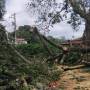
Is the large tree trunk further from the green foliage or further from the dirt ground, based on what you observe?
the dirt ground

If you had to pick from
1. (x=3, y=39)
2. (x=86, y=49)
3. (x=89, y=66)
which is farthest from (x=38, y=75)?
(x=86, y=49)

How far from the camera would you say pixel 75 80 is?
15227 millimetres

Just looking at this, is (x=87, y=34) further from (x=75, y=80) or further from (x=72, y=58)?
(x=75, y=80)

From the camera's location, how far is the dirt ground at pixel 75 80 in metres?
13.3

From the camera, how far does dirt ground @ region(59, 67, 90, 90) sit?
13.3 metres

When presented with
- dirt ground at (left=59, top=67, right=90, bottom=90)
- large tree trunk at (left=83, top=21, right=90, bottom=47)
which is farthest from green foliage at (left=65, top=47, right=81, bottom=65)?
dirt ground at (left=59, top=67, right=90, bottom=90)

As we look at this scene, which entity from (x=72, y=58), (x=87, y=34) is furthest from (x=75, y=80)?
(x=87, y=34)

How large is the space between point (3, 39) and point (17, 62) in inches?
42.9

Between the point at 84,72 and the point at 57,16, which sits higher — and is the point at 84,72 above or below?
below

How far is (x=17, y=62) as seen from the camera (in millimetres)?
13531

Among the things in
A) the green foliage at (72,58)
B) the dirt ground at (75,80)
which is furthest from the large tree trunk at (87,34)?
the dirt ground at (75,80)

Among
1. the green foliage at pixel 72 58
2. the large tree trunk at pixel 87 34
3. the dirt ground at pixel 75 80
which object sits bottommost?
the green foliage at pixel 72 58

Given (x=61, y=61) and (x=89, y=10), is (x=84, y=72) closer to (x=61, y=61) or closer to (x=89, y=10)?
(x=61, y=61)

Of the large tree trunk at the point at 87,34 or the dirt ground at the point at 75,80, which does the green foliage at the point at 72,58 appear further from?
the dirt ground at the point at 75,80
